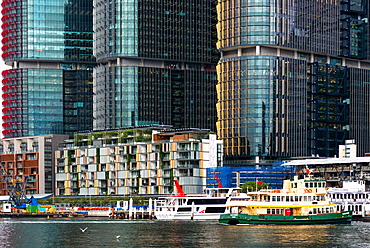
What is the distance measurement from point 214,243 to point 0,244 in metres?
41.8

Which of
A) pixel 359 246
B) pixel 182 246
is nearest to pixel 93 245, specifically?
pixel 182 246

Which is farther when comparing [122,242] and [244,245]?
[122,242]

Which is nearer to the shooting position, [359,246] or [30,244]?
[359,246]

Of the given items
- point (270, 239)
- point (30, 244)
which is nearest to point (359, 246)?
point (270, 239)

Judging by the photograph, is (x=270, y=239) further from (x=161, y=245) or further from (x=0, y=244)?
(x=0, y=244)

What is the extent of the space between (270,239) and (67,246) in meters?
39.8

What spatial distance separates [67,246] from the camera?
628 feet

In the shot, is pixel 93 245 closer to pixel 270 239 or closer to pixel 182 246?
pixel 182 246

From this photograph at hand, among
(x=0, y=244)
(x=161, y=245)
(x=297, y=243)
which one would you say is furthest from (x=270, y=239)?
(x=0, y=244)

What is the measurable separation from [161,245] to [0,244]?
106 feet

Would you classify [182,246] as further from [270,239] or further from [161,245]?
[270,239]

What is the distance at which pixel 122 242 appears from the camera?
199m

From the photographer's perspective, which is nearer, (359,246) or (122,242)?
(359,246)

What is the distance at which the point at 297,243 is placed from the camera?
18925cm
